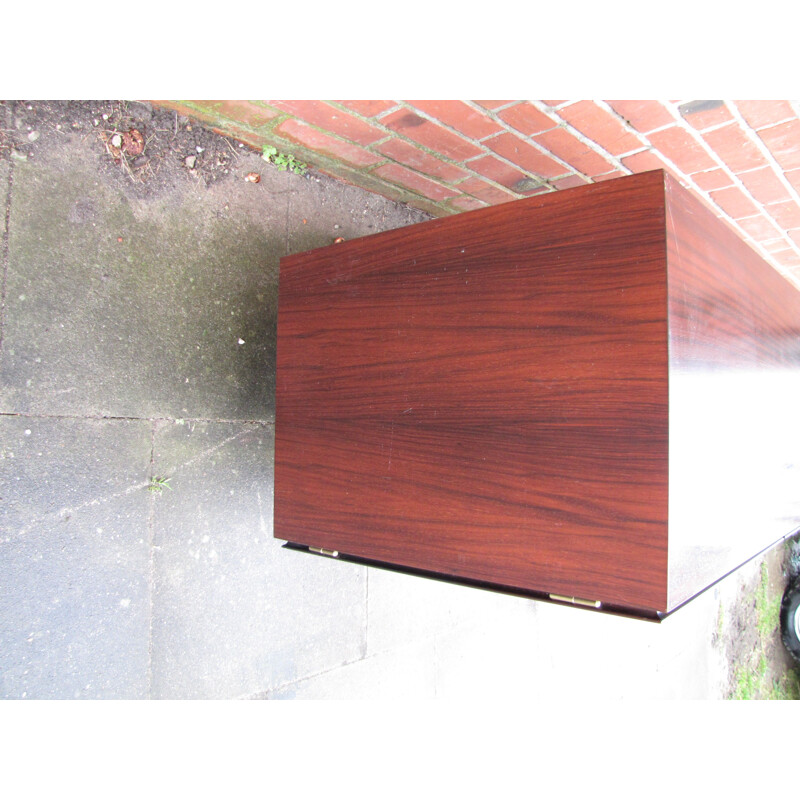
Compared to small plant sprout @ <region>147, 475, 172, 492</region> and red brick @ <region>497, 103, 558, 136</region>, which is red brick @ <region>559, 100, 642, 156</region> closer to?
red brick @ <region>497, 103, 558, 136</region>

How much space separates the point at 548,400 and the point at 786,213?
71.3 inches

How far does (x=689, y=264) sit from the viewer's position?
39.3 inches

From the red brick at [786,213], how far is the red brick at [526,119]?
1.02 m

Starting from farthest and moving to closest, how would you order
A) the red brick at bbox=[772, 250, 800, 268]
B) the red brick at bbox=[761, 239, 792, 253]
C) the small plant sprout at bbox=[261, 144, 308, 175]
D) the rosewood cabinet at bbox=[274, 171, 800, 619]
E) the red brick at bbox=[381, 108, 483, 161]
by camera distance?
the red brick at bbox=[772, 250, 800, 268] < the red brick at bbox=[761, 239, 792, 253] < the small plant sprout at bbox=[261, 144, 308, 175] < the red brick at bbox=[381, 108, 483, 161] < the rosewood cabinet at bbox=[274, 171, 800, 619]

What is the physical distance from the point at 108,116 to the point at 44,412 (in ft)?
2.68

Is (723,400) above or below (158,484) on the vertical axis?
above

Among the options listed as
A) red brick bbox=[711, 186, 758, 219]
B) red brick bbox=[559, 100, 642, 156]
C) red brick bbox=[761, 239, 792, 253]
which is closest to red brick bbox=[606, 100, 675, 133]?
red brick bbox=[559, 100, 642, 156]

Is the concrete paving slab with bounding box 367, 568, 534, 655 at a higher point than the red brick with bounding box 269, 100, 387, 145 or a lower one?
lower

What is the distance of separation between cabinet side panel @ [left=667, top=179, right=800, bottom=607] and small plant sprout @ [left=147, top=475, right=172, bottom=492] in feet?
4.34

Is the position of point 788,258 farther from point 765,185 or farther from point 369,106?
point 369,106

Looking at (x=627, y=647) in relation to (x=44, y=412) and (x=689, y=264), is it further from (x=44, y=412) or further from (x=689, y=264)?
(x=44, y=412)

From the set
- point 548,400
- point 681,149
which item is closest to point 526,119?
point 681,149

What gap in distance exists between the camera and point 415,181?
2125 mm

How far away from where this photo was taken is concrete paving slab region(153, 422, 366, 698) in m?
1.66
